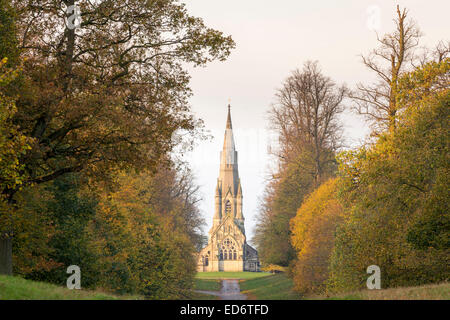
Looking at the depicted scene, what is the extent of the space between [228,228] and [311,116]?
9765 cm

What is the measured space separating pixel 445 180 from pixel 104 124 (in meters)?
11.4

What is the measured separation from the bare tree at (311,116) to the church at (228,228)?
86957 millimetres

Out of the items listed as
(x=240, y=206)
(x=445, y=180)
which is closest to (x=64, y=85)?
(x=445, y=180)

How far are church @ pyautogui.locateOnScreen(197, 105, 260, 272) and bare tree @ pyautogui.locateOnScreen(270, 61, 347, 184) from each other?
86957 mm

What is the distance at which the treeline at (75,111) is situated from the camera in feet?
58.9

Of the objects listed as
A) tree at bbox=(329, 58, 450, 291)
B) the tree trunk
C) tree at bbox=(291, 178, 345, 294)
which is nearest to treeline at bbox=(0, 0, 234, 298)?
the tree trunk

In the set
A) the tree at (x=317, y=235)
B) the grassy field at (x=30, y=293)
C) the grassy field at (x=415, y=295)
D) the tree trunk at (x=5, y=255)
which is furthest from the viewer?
the tree at (x=317, y=235)

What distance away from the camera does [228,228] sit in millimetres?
143625

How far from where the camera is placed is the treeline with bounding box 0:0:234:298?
17953 millimetres

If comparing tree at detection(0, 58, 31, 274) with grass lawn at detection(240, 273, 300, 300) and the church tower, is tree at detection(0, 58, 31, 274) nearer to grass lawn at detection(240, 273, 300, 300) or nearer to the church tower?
grass lawn at detection(240, 273, 300, 300)

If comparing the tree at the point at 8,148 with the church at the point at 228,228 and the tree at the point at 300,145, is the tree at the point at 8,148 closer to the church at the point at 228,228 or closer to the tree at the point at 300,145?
the tree at the point at 300,145

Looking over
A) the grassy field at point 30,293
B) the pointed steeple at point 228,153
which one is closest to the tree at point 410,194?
the grassy field at point 30,293

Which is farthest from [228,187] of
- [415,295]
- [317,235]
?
[415,295]

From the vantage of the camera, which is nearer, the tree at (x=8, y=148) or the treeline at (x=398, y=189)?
the tree at (x=8, y=148)
